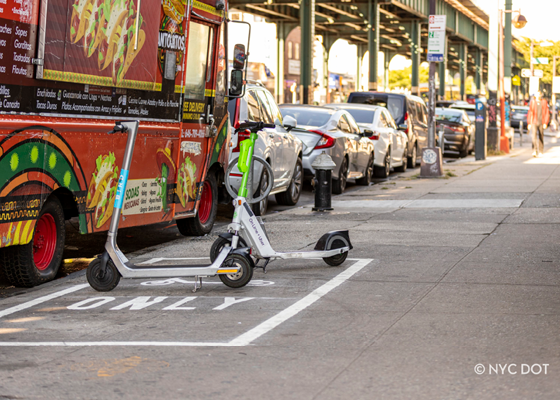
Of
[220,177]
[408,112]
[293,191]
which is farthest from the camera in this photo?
[408,112]

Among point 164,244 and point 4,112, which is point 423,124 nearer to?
point 164,244

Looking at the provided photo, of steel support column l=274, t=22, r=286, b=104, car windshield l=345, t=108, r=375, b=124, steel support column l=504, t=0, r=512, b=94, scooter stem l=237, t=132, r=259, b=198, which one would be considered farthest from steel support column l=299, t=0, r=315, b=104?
scooter stem l=237, t=132, r=259, b=198

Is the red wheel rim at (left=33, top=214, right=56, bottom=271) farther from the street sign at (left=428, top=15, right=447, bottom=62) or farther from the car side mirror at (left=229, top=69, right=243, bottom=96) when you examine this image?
the street sign at (left=428, top=15, right=447, bottom=62)

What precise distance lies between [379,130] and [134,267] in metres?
14.1

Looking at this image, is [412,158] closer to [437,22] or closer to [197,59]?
[437,22]

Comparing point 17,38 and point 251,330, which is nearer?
point 251,330

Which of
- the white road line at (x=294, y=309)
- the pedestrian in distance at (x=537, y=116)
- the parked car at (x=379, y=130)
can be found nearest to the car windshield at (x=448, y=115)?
the pedestrian in distance at (x=537, y=116)

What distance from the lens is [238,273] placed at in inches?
299

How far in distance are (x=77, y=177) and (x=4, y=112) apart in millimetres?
1266

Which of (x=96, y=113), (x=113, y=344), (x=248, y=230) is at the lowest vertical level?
(x=113, y=344)

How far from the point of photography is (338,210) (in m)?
14.1

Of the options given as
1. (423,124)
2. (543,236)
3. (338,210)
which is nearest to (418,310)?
(543,236)

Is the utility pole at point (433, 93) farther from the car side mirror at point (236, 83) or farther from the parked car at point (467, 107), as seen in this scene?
the parked car at point (467, 107)

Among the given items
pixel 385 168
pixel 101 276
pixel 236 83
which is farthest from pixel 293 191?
pixel 101 276
